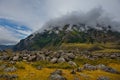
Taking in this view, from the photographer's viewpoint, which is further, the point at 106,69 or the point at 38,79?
the point at 106,69

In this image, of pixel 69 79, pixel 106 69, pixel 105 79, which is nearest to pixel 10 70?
pixel 69 79

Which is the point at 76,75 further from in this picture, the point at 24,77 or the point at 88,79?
the point at 24,77

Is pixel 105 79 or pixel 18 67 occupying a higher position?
pixel 18 67

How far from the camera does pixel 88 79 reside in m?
74.4

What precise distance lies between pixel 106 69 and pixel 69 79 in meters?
30.2

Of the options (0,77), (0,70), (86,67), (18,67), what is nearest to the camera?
(0,77)

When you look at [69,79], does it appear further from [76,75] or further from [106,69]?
[106,69]

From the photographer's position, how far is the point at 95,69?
96000 millimetres

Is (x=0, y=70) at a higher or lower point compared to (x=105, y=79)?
higher

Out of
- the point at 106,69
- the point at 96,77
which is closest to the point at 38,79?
the point at 96,77

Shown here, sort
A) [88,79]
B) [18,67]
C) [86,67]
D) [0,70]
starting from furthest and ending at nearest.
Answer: [86,67], [18,67], [0,70], [88,79]

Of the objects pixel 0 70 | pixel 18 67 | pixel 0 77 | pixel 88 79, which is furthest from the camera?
pixel 18 67

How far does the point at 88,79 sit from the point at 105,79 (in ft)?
21.0

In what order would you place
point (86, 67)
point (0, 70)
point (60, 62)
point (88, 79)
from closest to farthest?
1. point (88, 79)
2. point (0, 70)
3. point (86, 67)
4. point (60, 62)
